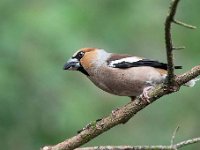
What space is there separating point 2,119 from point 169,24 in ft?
11.2

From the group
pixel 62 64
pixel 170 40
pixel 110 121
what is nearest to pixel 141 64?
pixel 110 121

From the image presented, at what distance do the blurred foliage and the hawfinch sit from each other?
0.91 metres

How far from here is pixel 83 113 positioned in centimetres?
677

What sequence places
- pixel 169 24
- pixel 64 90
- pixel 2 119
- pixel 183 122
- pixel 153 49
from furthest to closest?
1. pixel 153 49
2. pixel 183 122
3. pixel 64 90
4. pixel 2 119
5. pixel 169 24

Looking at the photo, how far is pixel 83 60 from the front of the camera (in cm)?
581

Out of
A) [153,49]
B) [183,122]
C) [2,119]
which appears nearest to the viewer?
[2,119]

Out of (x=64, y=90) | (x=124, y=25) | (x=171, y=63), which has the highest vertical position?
(x=124, y=25)

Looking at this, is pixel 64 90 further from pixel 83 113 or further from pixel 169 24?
pixel 169 24

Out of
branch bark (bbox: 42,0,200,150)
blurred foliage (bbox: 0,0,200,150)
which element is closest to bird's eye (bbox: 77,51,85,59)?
blurred foliage (bbox: 0,0,200,150)

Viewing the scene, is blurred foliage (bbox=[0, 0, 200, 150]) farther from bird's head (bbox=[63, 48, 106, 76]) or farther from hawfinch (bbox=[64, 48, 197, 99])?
hawfinch (bbox=[64, 48, 197, 99])

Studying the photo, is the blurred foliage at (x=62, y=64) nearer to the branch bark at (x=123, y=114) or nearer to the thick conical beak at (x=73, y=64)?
the thick conical beak at (x=73, y=64)

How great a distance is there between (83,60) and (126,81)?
659mm

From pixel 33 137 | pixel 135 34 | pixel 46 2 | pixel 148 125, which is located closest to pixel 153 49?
pixel 135 34

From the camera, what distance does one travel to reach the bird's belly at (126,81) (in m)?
5.27
